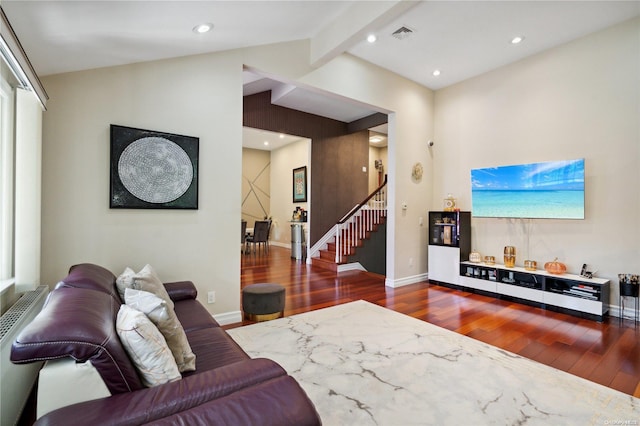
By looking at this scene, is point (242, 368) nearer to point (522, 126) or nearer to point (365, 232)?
point (522, 126)

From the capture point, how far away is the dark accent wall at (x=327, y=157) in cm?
673

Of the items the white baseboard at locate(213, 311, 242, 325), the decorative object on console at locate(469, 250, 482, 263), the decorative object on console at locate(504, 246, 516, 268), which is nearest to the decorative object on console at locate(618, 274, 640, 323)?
the decorative object on console at locate(504, 246, 516, 268)

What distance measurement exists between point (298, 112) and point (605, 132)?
5.29 metres

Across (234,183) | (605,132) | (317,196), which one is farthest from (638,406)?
(317,196)

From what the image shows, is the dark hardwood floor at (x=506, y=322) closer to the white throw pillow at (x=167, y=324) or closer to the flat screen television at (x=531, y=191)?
the flat screen television at (x=531, y=191)

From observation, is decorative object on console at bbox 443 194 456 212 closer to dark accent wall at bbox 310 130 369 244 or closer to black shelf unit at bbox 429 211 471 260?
black shelf unit at bbox 429 211 471 260

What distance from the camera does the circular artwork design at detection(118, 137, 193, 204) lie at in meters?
2.82

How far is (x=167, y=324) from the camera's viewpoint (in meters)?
1.54

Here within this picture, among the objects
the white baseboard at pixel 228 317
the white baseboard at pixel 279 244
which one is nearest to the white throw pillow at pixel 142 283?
the white baseboard at pixel 228 317

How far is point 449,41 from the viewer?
4125mm

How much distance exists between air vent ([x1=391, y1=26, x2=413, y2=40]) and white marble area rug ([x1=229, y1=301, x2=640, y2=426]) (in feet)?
11.6

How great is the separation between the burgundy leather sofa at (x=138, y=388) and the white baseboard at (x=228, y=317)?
212 cm

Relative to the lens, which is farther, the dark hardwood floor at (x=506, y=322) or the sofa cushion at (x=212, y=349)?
the dark hardwood floor at (x=506, y=322)

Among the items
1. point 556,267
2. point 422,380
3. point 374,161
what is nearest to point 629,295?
point 556,267
